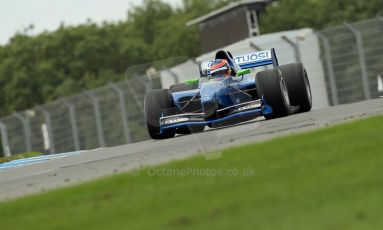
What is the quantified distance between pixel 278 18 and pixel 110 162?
75.2 metres

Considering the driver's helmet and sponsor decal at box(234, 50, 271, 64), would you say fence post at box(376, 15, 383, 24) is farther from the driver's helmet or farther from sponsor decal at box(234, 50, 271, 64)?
the driver's helmet

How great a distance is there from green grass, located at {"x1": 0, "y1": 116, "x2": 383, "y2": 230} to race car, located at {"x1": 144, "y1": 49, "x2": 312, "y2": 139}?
5445 millimetres

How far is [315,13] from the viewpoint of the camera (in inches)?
3514

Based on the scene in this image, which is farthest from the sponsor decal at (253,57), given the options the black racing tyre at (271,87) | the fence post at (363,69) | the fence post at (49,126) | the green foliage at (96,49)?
the green foliage at (96,49)

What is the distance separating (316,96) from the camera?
28109mm

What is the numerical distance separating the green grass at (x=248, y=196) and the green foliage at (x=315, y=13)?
75575 mm

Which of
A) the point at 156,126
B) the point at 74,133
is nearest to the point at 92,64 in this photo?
the point at 74,133

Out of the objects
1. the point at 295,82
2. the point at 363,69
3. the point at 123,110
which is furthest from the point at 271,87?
the point at 123,110

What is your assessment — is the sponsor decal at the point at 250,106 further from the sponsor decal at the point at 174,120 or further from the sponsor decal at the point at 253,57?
the sponsor decal at the point at 253,57

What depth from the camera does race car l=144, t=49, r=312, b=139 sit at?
1725 cm

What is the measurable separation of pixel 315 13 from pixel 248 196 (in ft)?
269

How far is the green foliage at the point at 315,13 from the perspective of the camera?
8669 centimetres

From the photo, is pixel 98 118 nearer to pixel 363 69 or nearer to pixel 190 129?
pixel 363 69

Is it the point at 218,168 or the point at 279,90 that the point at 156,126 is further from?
the point at 218,168
